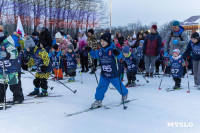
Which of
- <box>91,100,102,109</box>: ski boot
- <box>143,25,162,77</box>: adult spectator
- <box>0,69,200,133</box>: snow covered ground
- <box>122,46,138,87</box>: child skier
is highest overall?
<box>143,25,162,77</box>: adult spectator

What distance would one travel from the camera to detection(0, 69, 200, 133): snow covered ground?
3270 millimetres

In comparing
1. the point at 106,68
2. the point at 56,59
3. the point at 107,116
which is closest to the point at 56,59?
the point at 56,59

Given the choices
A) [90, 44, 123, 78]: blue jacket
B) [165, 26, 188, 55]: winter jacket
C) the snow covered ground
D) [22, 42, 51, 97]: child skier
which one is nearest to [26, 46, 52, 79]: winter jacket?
[22, 42, 51, 97]: child skier

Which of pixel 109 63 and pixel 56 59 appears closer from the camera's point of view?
pixel 109 63

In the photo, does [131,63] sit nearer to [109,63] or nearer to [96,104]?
[109,63]

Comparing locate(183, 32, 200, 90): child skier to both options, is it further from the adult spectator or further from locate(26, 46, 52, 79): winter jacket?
locate(26, 46, 52, 79): winter jacket

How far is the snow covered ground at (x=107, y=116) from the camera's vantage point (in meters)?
3.27

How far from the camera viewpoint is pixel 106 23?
34125 millimetres

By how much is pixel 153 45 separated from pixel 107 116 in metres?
5.78

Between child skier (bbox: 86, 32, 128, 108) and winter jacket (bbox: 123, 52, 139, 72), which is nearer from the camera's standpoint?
child skier (bbox: 86, 32, 128, 108)

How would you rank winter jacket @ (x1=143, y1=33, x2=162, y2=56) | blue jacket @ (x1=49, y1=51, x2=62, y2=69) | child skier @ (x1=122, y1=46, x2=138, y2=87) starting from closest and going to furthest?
child skier @ (x1=122, y1=46, x2=138, y2=87) → blue jacket @ (x1=49, y1=51, x2=62, y2=69) → winter jacket @ (x1=143, y1=33, x2=162, y2=56)

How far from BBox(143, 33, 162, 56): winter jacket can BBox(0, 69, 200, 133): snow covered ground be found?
3.63 meters

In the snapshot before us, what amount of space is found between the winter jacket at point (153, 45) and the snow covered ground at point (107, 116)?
143 inches

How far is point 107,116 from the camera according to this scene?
3.89m
